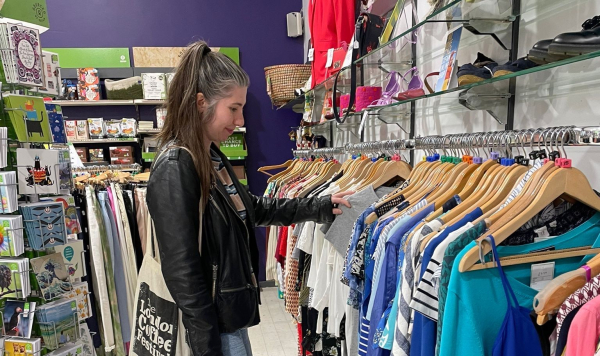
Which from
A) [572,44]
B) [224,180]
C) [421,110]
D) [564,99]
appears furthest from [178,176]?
[421,110]

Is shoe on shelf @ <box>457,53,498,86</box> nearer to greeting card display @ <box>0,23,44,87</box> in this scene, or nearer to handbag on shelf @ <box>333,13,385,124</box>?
handbag on shelf @ <box>333,13,385,124</box>

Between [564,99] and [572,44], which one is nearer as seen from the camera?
[572,44]

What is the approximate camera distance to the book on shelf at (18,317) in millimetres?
1726

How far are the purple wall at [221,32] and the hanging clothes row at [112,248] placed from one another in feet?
7.22

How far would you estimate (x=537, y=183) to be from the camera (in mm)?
962

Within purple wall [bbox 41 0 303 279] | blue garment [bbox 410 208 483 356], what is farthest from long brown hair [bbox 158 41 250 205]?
purple wall [bbox 41 0 303 279]

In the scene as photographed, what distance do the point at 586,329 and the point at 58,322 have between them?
Answer: 77.1 inches

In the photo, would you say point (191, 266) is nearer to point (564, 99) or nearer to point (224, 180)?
point (224, 180)

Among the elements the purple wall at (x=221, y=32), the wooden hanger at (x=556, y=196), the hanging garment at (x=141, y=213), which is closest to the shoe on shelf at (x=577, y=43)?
the wooden hanger at (x=556, y=196)

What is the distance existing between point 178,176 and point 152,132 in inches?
132

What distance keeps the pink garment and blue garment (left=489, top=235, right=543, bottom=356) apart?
0.49 feet

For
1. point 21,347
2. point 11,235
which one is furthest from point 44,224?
point 21,347

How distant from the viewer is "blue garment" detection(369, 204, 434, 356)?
118 cm

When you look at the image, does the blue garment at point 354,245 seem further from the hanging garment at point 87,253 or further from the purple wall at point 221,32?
the purple wall at point 221,32
